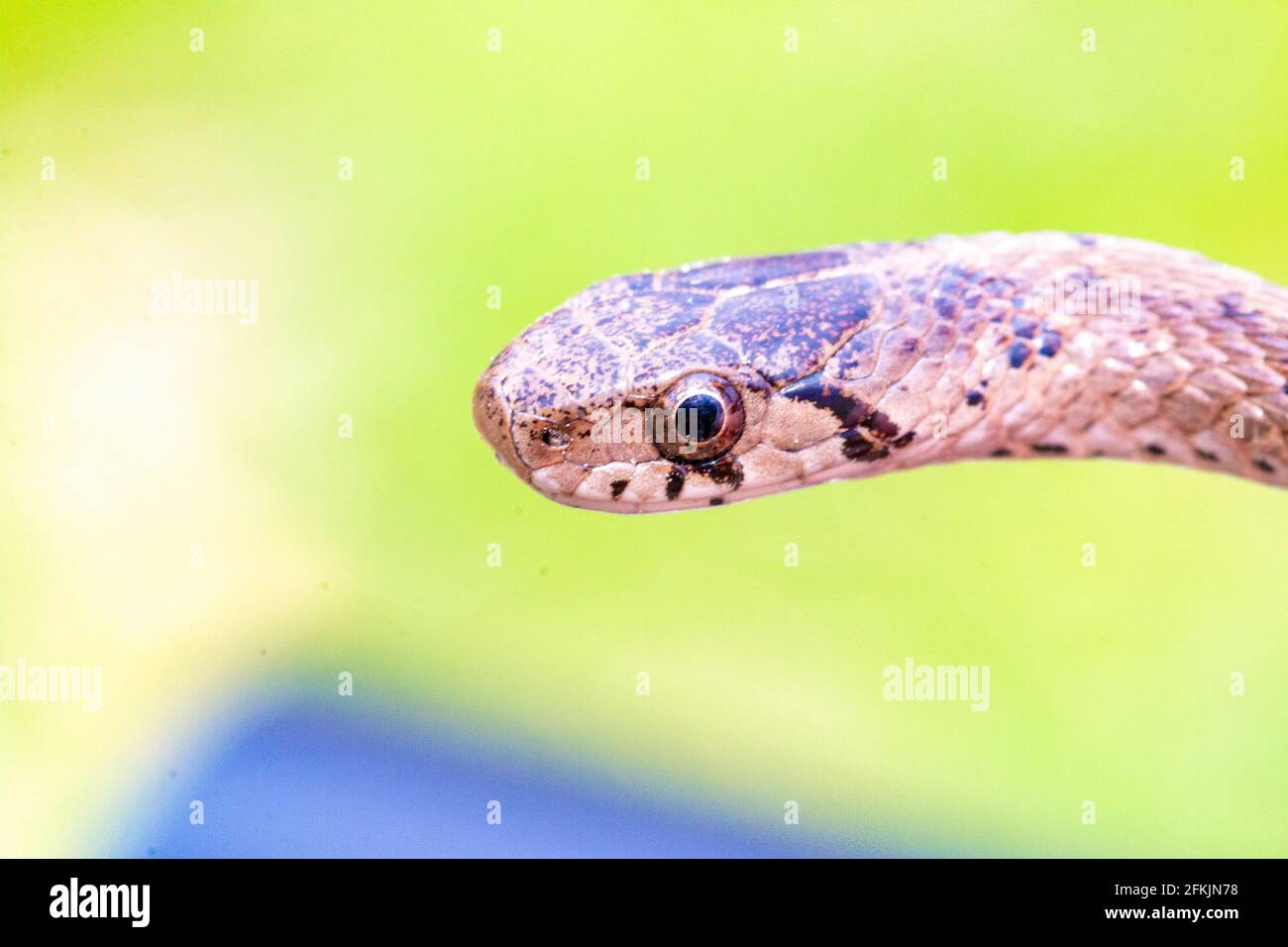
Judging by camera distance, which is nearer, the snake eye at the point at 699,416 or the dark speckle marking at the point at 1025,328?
the snake eye at the point at 699,416

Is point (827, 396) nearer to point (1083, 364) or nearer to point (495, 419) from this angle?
point (1083, 364)

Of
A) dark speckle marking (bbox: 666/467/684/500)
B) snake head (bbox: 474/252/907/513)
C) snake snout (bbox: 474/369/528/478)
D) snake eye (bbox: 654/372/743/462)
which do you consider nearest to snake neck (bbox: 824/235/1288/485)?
snake head (bbox: 474/252/907/513)

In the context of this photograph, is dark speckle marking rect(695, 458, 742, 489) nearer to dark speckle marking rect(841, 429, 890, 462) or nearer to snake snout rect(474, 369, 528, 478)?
dark speckle marking rect(841, 429, 890, 462)

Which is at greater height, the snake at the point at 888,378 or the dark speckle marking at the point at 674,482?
the snake at the point at 888,378

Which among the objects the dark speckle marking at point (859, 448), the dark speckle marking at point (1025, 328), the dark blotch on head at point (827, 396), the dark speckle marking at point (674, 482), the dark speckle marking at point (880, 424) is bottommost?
the dark speckle marking at point (674, 482)

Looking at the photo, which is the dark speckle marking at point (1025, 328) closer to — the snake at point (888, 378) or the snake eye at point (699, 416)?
the snake at point (888, 378)

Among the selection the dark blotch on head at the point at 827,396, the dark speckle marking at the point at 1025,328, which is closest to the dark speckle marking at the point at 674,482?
the dark blotch on head at the point at 827,396
